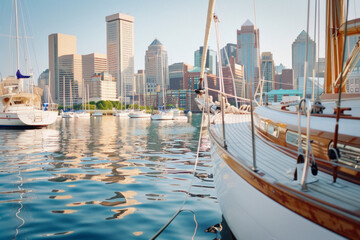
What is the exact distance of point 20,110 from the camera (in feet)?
112

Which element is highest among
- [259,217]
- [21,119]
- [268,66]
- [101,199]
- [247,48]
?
[268,66]

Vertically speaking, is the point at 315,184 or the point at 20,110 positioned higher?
the point at 20,110

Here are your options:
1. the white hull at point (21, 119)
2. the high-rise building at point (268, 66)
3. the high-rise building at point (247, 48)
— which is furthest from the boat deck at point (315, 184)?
the white hull at point (21, 119)

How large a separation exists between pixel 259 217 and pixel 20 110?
36.1 metres

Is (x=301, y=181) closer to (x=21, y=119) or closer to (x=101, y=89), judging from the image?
(x=21, y=119)

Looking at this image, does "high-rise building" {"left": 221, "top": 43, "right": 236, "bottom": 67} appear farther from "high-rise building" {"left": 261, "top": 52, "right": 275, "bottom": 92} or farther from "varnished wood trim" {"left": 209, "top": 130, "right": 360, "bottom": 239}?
"varnished wood trim" {"left": 209, "top": 130, "right": 360, "bottom": 239}

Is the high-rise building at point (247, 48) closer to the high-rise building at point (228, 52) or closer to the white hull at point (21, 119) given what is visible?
the high-rise building at point (228, 52)

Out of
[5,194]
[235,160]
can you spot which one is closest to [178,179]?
[5,194]

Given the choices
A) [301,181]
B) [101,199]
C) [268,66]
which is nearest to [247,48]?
[101,199]

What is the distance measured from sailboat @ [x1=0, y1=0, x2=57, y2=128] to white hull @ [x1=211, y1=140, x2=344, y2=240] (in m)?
32.7

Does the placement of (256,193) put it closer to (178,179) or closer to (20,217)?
(20,217)

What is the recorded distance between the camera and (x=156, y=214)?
599 cm

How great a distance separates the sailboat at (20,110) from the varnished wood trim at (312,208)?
111ft

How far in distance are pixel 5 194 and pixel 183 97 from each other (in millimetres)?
163675
